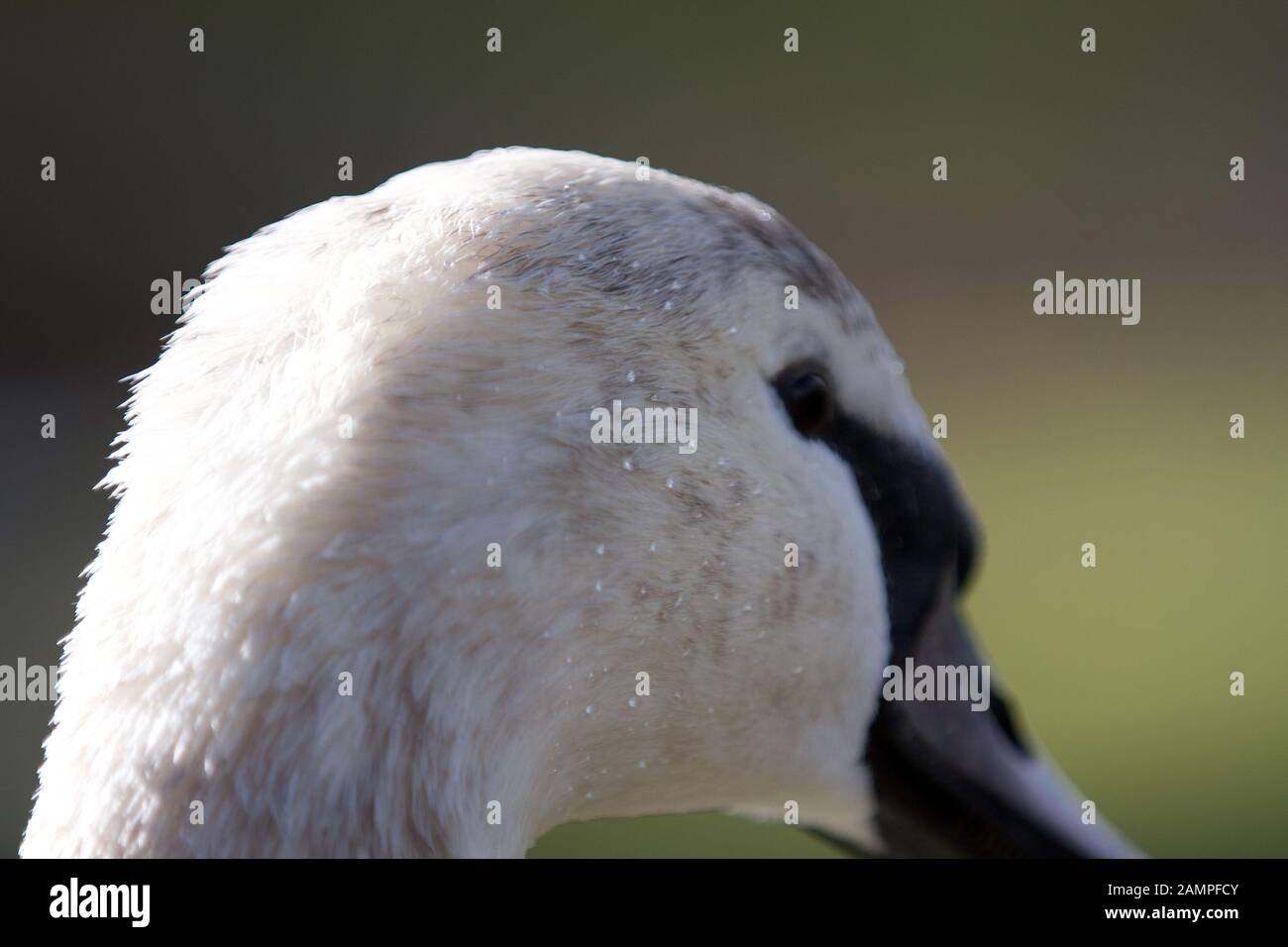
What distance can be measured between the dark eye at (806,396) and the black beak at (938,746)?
8cm

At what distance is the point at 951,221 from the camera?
606 centimetres

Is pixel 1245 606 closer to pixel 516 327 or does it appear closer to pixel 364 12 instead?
pixel 364 12

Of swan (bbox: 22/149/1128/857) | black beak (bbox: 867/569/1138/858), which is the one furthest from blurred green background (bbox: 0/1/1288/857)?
swan (bbox: 22/149/1128/857)

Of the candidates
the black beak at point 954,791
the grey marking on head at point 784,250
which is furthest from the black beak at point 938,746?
the grey marking on head at point 784,250

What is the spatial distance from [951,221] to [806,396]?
5399mm

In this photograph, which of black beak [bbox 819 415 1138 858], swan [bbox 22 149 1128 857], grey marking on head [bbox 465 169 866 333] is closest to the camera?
swan [bbox 22 149 1128 857]

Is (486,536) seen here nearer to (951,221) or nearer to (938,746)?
(938,746)

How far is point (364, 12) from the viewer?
533 cm

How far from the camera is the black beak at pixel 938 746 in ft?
3.30

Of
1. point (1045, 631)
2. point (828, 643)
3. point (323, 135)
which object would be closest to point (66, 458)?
point (323, 135)

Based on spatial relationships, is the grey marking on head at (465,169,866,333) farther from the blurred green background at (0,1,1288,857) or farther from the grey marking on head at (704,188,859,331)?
the blurred green background at (0,1,1288,857)

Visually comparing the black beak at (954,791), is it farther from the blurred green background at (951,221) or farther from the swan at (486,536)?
the blurred green background at (951,221)

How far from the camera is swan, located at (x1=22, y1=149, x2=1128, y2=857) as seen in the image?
0.70 meters

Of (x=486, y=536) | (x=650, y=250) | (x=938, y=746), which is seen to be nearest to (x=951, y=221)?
(x=938, y=746)
